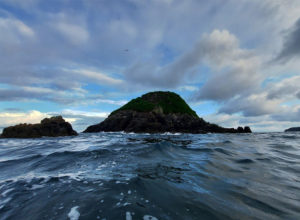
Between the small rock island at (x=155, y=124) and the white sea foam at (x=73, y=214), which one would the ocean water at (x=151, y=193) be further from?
the small rock island at (x=155, y=124)

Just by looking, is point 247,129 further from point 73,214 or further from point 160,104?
point 73,214

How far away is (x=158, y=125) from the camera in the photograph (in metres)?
54.7

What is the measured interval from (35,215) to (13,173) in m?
4.70

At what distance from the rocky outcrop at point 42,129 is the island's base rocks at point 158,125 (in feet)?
70.2

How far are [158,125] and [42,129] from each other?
115 ft

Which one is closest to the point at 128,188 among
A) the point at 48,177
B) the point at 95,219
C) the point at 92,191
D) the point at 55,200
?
the point at 92,191

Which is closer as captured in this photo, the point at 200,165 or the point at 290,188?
the point at 290,188

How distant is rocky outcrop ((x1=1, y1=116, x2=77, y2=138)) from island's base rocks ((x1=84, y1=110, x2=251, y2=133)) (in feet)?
70.2

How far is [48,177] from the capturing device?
18.2 feet

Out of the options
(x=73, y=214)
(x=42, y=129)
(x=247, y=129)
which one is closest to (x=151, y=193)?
(x=73, y=214)

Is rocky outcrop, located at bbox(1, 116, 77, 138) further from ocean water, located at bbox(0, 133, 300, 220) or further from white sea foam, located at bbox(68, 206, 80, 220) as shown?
white sea foam, located at bbox(68, 206, 80, 220)

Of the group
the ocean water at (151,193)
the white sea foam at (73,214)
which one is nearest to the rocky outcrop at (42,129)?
the ocean water at (151,193)

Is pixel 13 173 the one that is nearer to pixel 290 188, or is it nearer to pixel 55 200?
pixel 55 200

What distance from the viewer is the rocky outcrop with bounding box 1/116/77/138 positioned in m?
36.4
